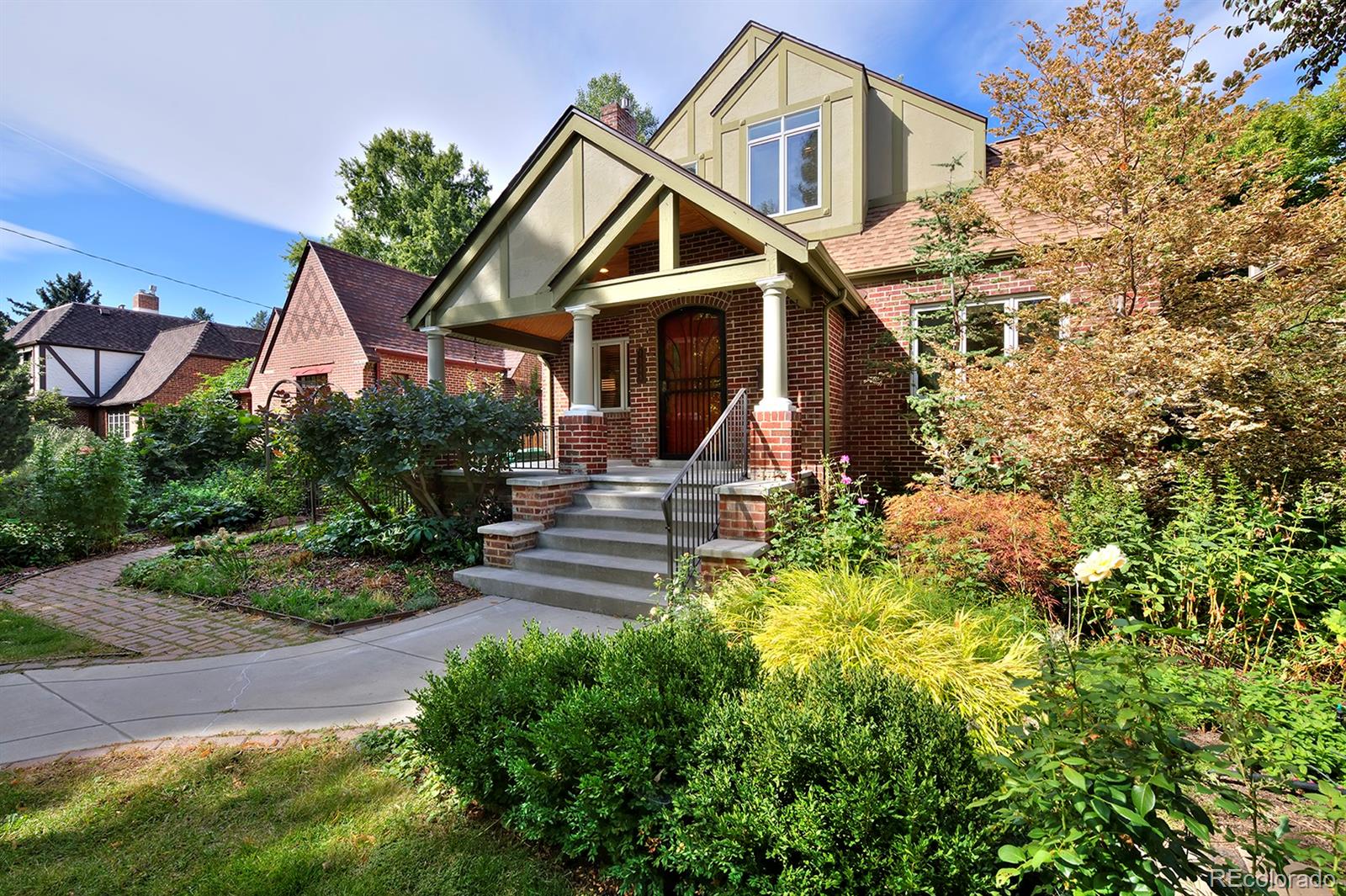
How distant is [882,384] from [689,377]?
299cm

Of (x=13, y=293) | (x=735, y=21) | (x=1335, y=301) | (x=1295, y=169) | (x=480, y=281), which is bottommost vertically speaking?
(x=1335, y=301)

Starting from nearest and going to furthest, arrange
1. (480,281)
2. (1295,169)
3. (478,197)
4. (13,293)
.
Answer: (480,281)
(1295,169)
(478,197)
(13,293)

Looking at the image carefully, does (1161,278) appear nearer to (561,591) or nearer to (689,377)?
(689,377)

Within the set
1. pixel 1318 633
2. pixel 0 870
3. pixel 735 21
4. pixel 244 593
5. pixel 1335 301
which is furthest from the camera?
→ pixel 735 21

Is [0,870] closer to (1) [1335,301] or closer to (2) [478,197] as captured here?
(1) [1335,301]

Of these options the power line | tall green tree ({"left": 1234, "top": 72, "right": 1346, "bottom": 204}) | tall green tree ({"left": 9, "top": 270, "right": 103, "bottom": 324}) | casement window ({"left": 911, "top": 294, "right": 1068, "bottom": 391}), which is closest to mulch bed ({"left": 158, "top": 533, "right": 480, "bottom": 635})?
casement window ({"left": 911, "top": 294, "right": 1068, "bottom": 391})

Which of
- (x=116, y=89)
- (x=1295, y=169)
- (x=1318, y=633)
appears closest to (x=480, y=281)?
(x=116, y=89)

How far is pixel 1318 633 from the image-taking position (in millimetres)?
3438

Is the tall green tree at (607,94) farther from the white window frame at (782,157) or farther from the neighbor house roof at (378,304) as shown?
the white window frame at (782,157)

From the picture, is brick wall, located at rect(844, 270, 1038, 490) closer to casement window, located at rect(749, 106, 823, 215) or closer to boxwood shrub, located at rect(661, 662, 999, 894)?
casement window, located at rect(749, 106, 823, 215)

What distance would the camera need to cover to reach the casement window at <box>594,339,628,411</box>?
10172 mm

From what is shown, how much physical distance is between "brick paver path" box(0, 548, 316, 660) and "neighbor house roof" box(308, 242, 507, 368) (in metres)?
9.92

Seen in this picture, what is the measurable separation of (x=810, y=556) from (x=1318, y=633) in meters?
3.05

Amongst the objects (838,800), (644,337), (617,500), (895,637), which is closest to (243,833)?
(838,800)
